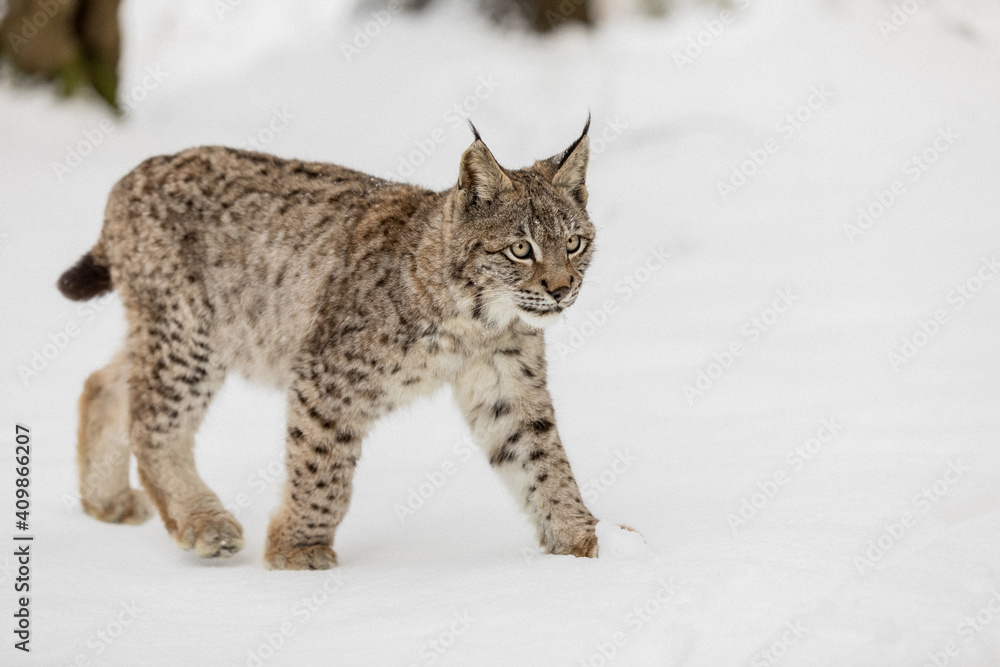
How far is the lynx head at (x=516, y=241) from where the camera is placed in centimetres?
393

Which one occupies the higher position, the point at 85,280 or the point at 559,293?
the point at 559,293

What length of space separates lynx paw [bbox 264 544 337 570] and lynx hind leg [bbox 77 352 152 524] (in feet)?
3.61

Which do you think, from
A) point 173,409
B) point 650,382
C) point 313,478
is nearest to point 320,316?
point 313,478

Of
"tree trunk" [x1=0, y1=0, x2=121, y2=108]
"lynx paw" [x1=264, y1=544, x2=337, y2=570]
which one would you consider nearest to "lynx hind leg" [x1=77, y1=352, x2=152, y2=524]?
"lynx paw" [x1=264, y1=544, x2=337, y2=570]

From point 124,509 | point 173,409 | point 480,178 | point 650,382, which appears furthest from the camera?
point 650,382

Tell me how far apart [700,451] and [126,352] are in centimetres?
280

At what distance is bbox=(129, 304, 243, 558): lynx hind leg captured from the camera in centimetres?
471

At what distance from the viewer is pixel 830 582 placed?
11.5ft

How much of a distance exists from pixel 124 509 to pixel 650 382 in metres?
3.20

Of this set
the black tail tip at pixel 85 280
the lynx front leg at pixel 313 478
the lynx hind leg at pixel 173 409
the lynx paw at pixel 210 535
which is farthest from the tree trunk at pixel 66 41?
the lynx front leg at pixel 313 478

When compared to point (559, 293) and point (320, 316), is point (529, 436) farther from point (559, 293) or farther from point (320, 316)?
point (320, 316)

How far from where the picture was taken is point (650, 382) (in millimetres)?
6738

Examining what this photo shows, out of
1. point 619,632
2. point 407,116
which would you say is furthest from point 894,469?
point 407,116

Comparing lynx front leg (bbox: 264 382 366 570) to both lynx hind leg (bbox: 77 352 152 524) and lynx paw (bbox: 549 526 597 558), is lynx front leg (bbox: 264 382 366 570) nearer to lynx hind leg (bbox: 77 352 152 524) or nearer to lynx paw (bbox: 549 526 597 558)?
lynx paw (bbox: 549 526 597 558)
